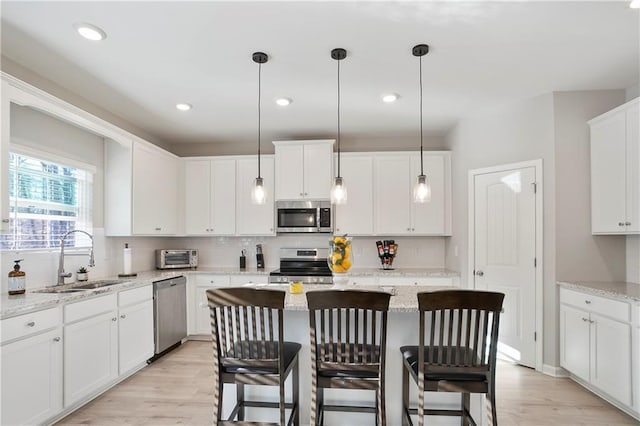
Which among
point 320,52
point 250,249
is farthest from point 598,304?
point 250,249

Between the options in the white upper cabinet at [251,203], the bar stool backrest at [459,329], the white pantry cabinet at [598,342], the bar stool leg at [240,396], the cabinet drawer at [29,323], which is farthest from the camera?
the white upper cabinet at [251,203]

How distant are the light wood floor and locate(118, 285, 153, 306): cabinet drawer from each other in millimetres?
724

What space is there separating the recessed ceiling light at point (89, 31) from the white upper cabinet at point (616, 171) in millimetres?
3963

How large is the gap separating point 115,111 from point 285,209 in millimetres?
2245

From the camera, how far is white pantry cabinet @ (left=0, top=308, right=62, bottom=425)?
2.12 m

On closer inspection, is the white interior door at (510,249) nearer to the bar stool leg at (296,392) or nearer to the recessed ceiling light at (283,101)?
the recessed ceiling light at (283,101)

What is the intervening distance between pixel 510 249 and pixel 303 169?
2587 millimetres

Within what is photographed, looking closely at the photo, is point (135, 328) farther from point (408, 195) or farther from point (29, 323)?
point (408, 195)

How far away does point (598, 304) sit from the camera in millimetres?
2822

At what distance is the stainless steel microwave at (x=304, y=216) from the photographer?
4.66 meters

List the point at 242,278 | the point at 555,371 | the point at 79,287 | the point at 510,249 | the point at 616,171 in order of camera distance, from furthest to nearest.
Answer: the point at 242,278, the point at 510,249, the point at 555,371, the point at 79,287, the point at 616,171

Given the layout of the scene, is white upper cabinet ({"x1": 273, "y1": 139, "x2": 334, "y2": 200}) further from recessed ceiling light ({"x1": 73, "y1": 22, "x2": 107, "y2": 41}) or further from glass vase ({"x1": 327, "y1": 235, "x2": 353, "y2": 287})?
recessed ceiling light ({"x1": 73, "y1": 22, "x2": 107, "y2": 41})

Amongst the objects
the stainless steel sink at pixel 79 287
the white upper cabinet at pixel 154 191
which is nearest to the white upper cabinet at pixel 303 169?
the white upper cabinet at pixel 154 191

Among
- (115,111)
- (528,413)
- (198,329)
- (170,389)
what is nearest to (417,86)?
(528,413)
